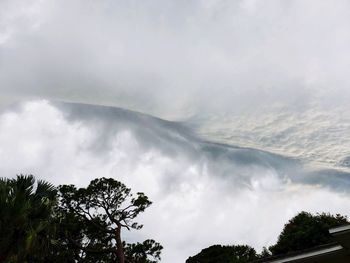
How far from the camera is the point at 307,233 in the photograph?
36906 mm

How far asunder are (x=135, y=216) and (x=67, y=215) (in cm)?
647

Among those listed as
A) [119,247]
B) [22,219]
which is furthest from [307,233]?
[22,219]

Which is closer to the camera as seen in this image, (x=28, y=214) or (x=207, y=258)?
(x=28, y=214)

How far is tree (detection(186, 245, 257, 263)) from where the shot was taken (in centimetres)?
5057

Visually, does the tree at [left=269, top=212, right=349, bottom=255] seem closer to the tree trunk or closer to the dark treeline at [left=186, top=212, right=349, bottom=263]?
the dark treeline at [left=186, top=212, right=349, bottom=263]

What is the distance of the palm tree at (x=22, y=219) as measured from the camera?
16250mm

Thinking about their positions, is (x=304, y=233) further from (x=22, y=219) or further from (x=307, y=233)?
(x=22, y=219)

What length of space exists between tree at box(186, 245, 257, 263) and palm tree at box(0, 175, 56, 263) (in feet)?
116

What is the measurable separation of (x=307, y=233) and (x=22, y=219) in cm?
2817

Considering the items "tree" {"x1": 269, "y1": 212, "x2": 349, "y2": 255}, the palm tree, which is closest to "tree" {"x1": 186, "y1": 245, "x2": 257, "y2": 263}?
"tree" {"x1": 269, "y1": 212, "x2": 349, "y2": 255}

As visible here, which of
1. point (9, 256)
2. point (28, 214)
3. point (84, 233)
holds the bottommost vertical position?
point (9, 256)

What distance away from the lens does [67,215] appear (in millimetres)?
37781

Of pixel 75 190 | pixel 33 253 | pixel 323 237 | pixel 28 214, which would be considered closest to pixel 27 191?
pixel 28 214

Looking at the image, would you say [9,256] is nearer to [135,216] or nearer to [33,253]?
[33,253]
